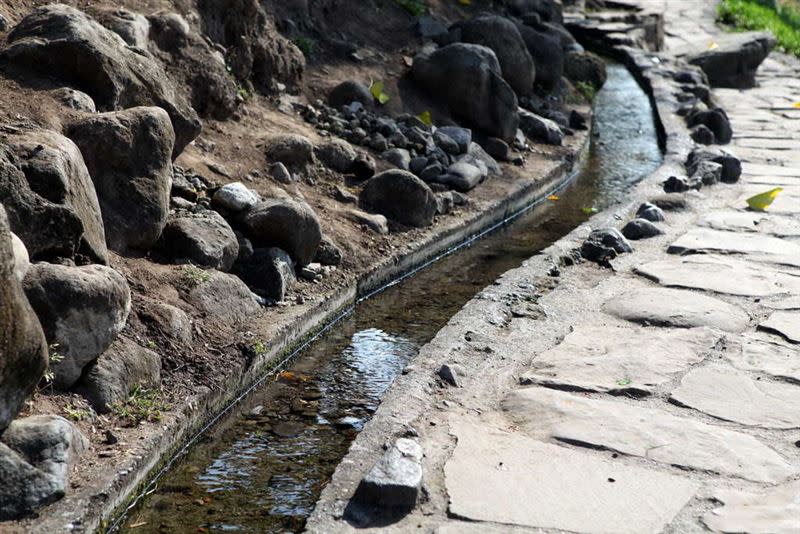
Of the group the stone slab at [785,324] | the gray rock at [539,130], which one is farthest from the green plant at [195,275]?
the gray rock at [539,130]

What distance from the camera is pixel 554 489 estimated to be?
3141 millimetres

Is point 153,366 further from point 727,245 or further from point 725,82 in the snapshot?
point 725,82

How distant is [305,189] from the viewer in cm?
652

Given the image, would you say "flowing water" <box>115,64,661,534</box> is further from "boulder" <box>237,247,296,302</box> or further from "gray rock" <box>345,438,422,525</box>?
"gray rock" <box>345,438,422,525</box>

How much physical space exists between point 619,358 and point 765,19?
48.5 feet

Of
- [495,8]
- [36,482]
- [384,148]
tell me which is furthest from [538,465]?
[495,8]

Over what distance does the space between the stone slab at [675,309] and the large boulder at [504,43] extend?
16.8ft

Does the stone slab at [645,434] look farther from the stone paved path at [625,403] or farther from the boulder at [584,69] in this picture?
the boulder at [584,69]

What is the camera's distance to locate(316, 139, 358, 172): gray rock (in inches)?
275

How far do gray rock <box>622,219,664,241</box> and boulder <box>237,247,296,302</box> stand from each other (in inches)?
80.8

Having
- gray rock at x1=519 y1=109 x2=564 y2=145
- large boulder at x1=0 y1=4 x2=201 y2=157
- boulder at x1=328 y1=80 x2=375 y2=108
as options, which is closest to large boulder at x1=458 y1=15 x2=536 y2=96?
gray rock at x1=519 y1=109 x2=564 y2=145

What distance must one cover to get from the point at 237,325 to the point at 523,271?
4.97 feet

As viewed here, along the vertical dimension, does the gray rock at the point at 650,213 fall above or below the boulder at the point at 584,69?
above

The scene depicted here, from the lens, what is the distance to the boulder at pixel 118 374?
371cm
